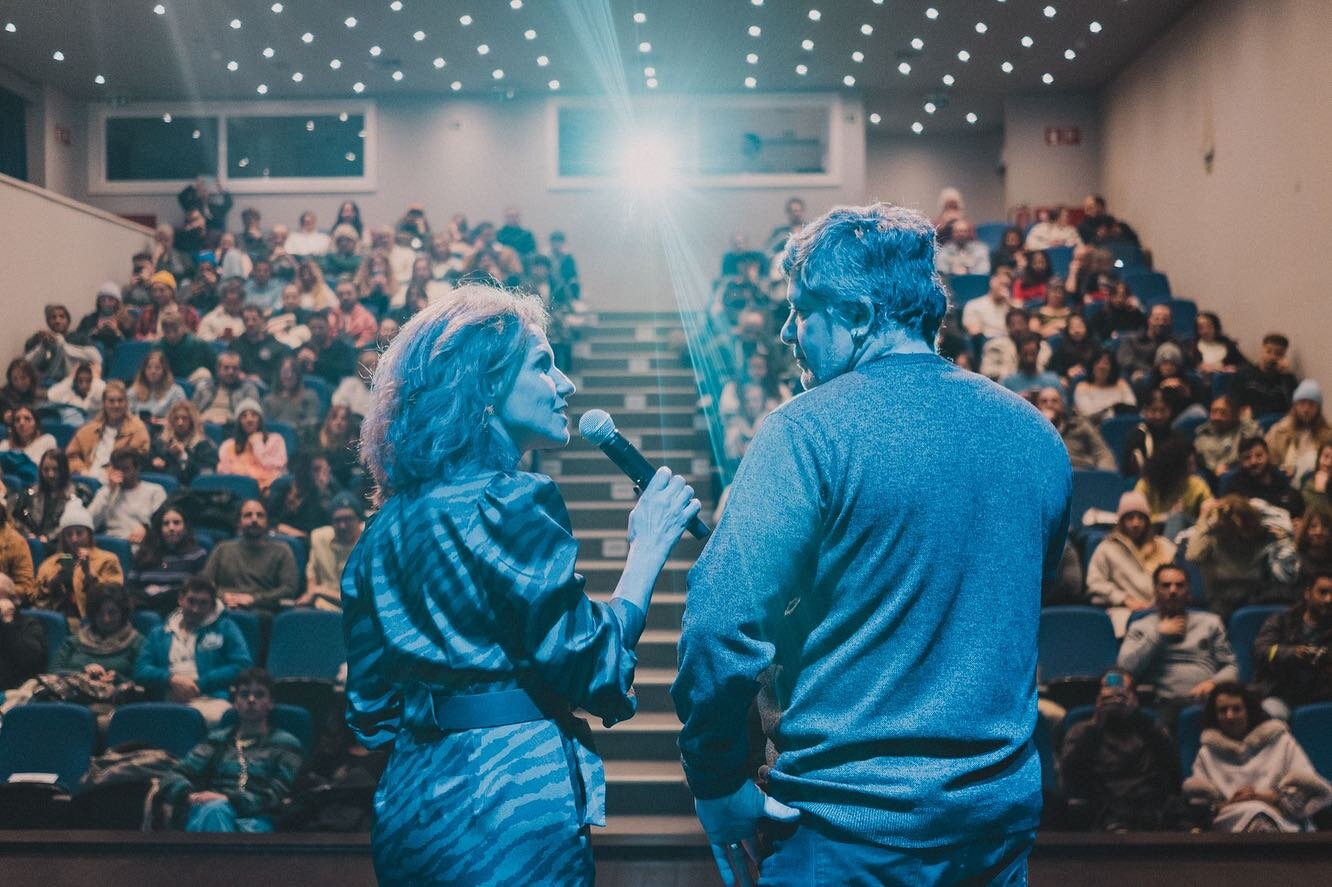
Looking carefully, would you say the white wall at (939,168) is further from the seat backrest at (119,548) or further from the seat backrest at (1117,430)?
the seat backrest at (119,548)

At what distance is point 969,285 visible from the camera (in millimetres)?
9234

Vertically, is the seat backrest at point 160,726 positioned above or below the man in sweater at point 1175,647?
below

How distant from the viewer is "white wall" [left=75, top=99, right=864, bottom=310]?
39.3ft

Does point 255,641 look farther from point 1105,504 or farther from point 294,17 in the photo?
point 294,17

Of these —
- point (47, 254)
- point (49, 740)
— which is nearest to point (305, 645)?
point (49, 740)

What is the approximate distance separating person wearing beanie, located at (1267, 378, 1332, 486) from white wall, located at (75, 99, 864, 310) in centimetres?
610

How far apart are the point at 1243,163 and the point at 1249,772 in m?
5.75

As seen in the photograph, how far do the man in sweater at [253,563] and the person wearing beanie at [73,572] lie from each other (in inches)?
16.6

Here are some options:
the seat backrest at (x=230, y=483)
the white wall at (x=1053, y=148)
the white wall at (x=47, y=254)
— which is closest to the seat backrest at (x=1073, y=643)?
the seat backrest at (x=230, y=483)

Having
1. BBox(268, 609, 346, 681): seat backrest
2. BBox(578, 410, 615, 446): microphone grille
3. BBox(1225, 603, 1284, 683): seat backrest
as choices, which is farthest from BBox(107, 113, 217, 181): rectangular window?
BBox(578, 410, 615, 446): microphone grille

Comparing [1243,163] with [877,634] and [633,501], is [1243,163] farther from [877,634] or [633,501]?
[877,634]

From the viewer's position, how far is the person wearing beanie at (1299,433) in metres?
6.34

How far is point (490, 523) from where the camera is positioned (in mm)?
1359

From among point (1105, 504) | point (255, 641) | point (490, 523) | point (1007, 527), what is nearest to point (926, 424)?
point (1007, 527)
